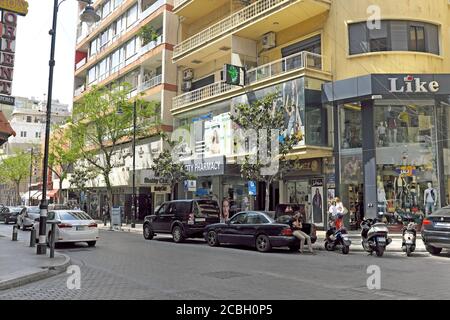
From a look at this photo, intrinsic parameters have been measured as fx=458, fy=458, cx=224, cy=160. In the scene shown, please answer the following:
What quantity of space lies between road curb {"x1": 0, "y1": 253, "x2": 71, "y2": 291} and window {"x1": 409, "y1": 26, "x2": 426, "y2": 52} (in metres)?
18.6

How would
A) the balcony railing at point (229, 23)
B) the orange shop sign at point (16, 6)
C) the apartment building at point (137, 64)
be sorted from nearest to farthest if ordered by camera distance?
the orange shop sign at point (16, 6) → the balcony railing at point (229, 23) → the apartment building at point (137, 64)

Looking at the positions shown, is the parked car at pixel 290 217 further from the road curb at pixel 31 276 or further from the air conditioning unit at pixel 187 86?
the air conditioning unit at pixel 187 86

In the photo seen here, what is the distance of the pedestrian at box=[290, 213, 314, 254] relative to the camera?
15.3 metres

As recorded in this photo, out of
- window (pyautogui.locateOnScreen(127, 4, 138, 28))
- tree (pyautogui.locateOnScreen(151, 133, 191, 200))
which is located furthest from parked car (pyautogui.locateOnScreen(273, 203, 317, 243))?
window (pyautogui.locateOnScreen(127, 4, 138, 28))

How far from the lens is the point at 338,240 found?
622 inches

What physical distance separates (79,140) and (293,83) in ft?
66.4

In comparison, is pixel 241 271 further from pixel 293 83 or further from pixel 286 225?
pixel 293 83

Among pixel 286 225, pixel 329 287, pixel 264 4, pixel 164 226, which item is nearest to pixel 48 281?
pixel 329 287

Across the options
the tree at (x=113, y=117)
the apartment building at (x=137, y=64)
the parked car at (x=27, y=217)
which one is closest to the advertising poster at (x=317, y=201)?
the apartment building at (x=137, y=64)

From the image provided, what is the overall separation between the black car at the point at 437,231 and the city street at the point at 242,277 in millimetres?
418

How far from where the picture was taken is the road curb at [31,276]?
9234mm

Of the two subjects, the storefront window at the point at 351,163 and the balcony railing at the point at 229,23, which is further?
the balcony railing at the point at 229,23

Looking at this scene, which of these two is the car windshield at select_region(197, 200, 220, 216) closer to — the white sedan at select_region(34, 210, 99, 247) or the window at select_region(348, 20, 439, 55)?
the white sedan at select_region(34, 210, 99, 247)

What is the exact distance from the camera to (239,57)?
91.8 ft
